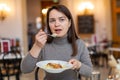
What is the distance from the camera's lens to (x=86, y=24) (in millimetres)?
9023

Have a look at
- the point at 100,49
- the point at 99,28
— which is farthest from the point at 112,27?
the point at 100,49

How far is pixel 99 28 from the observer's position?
8.87 m

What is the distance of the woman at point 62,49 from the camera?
4.59ft

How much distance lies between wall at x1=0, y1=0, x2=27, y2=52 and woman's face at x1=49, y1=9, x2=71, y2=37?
643 cm

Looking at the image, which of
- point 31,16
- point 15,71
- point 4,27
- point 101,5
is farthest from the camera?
point 31,16

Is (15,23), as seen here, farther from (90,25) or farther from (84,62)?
(84,62)

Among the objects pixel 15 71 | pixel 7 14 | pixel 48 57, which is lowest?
pixel 15 71

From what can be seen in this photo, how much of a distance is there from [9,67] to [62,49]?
316 cm

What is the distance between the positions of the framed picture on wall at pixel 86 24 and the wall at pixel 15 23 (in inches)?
75.2

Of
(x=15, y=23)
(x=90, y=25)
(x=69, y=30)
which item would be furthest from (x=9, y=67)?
(x=90, y=25)

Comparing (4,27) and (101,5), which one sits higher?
(101,5)

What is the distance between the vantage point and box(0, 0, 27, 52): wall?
306 inches

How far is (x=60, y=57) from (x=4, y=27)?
253 inches

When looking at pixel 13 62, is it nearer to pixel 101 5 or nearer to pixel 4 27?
pixel 4 27
